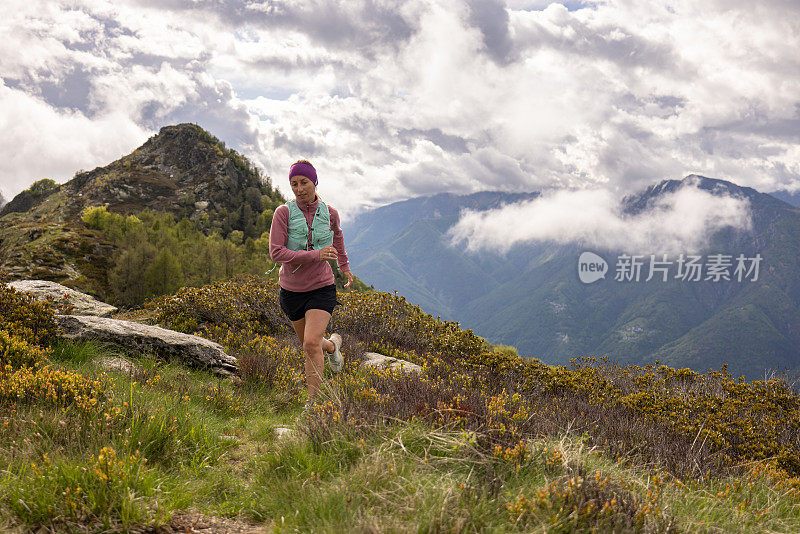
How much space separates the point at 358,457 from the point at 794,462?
6.01 m

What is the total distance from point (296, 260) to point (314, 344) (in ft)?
3.30

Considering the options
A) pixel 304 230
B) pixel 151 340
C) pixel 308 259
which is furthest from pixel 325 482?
pixel 151 340

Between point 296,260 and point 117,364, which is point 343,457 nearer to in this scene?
point 296,260

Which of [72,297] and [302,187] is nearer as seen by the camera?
[302,187]

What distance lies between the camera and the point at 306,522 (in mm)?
2438

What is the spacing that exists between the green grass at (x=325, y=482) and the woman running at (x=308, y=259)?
1.29 metres

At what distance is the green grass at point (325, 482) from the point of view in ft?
7.63

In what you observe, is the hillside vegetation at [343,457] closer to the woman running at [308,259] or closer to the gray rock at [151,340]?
the gray rock at [151,340]

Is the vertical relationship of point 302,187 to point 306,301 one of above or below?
above

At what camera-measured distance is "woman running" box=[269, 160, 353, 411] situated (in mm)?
4895

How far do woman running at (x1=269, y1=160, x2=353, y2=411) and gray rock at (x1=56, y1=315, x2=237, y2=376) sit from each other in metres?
1.92

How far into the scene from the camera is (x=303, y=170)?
497 cm

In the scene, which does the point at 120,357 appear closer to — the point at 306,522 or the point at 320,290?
the point at 320,290

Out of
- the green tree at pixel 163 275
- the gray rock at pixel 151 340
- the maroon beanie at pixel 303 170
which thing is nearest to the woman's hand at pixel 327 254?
the maroon beanie at pixel 303 170
